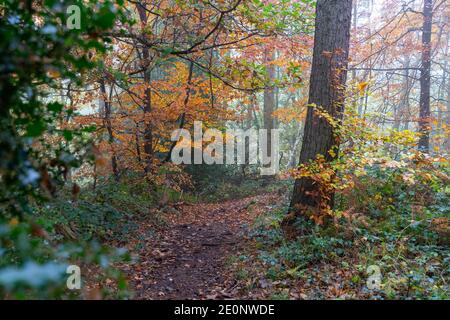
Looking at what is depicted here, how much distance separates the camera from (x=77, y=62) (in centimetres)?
173

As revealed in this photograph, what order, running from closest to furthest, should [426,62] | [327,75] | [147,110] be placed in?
[327,75] < [147,110] < [426,62]

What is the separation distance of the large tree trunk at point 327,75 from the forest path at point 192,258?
1.86 meters

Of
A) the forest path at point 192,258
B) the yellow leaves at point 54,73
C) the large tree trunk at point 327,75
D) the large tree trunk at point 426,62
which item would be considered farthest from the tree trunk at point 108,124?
the large tree trunk at point 426,62

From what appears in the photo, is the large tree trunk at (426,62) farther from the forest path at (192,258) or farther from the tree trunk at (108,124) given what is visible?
the tree trunk at (108,124)

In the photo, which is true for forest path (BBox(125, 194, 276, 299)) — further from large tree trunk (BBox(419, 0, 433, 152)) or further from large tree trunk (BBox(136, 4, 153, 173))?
large tree trunk (BBox(419, 0, 433, 152))

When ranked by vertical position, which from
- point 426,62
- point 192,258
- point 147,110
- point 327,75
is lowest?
point 192,258

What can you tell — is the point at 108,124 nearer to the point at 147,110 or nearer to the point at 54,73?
the point at 147,110

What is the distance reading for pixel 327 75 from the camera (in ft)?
19.5

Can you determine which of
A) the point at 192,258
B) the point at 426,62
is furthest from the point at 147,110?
the point at 426,62

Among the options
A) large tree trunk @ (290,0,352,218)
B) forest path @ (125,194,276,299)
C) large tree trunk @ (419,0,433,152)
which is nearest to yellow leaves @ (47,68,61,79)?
forest path @ (125,194,276,299)

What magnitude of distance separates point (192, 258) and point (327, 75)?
13.7 ft
